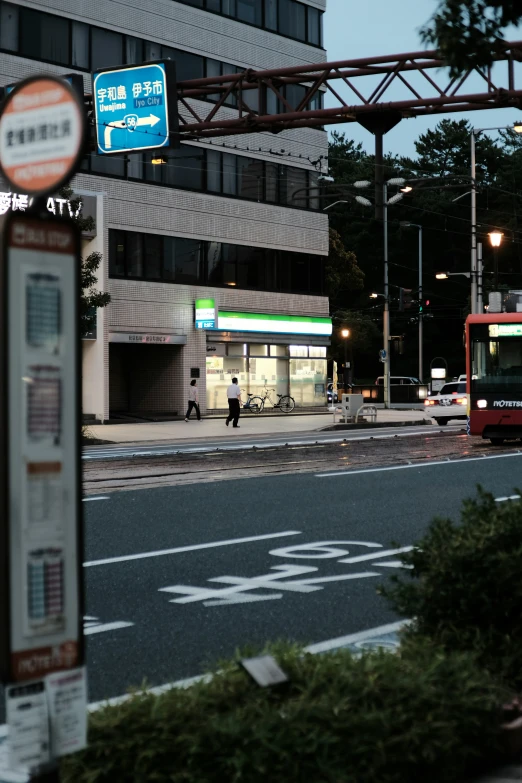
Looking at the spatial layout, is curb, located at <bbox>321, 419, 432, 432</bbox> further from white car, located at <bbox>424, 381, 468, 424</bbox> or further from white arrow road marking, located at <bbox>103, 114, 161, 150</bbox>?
white arrow road marking, located at <bbox>103, 114, 161, 150</bbox>

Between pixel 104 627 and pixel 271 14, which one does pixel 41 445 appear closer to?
pixel 104 627

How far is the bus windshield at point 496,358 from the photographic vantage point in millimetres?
25625

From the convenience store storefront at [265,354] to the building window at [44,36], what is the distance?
33.2 ft

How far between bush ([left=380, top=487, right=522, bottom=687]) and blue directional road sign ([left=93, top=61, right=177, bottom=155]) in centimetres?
1844

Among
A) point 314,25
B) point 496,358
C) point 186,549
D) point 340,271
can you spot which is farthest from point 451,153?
point 186,549

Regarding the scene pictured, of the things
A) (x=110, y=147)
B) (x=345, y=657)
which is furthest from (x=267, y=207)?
(x=345, y=657)

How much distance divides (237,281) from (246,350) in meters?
2.69

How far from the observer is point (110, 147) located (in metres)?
24.4

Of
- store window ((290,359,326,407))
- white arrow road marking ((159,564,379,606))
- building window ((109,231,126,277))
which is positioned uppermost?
building window ((109,231,126,277))

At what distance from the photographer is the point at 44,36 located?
37.7m

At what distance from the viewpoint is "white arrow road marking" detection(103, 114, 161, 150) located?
23.4m

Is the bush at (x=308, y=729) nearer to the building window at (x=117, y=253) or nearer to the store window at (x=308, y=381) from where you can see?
the building window at (x=117, y=253)

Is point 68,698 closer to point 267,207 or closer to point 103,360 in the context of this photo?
point 103,360

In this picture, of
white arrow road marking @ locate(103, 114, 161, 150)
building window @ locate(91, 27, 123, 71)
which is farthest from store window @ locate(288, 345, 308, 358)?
white arrow road marking @ locate(103, 114, 161, 150)
